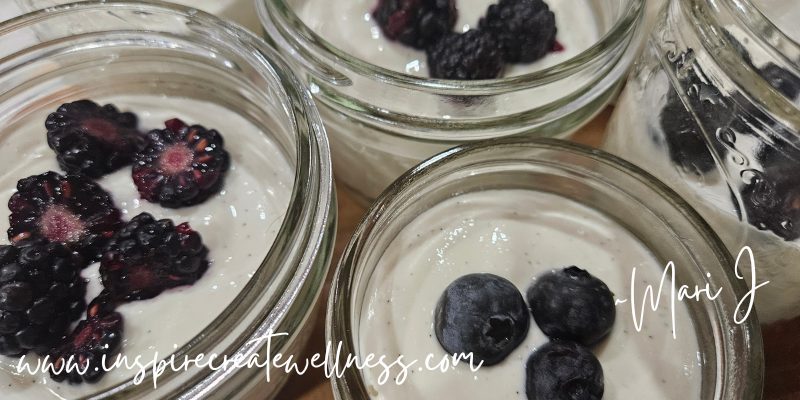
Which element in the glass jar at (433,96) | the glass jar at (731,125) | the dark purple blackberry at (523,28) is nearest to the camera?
the glass jar at (731,125)

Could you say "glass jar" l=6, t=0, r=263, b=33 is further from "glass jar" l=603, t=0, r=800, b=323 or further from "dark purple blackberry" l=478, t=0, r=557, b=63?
"glass jar" l=603, t=0, r=800, b=323

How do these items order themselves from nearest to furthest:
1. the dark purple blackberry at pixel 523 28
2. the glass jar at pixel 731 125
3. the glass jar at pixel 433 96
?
the glass jar at pixel 731 125 → the glass jar at pixel 433 96 → the dark purple blackberry at pixel 523 28

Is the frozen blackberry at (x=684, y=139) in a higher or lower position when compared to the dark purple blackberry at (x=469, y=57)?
lower

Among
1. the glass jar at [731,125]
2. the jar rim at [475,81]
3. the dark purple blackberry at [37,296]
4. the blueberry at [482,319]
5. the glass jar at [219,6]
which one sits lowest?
the blueberry at [482,319]

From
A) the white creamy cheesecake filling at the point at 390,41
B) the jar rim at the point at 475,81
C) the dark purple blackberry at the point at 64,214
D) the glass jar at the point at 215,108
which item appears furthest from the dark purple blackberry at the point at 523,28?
the dark purple blackberry at the point at 64,214

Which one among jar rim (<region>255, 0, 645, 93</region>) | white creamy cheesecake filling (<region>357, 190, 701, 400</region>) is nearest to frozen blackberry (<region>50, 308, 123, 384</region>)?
white creamy cheesecake filling (<region>357, 190, 701, 400</region>)

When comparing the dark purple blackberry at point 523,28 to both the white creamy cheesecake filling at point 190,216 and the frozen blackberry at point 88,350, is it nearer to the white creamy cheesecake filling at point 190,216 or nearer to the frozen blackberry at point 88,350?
the white creamy cheesecake filling at point 190,216
